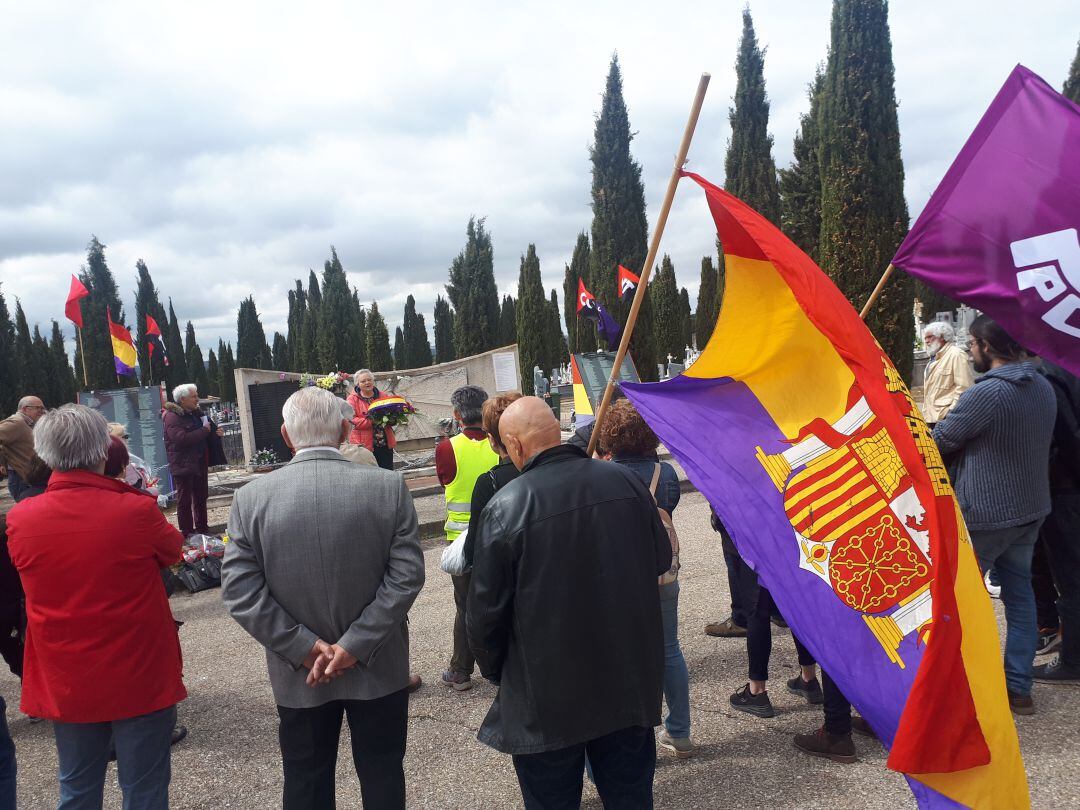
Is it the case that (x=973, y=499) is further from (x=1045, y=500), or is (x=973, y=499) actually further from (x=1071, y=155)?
(x=1071, y=155)

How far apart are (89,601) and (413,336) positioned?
168 ft

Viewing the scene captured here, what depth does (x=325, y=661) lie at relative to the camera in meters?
2.44

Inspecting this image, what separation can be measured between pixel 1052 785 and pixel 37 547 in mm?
4072

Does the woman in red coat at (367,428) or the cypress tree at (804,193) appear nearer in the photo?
the woman in red coat at (367,428)

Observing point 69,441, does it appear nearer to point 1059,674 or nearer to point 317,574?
point 317,574

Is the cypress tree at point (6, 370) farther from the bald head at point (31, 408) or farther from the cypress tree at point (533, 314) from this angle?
the bald head at point (31, 408)

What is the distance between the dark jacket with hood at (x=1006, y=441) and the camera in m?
3.62

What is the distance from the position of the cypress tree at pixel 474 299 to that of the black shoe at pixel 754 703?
26.7 m

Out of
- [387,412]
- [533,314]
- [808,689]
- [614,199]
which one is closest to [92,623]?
[808,689]

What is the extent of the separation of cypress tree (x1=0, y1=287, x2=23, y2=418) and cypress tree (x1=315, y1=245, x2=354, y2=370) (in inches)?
493

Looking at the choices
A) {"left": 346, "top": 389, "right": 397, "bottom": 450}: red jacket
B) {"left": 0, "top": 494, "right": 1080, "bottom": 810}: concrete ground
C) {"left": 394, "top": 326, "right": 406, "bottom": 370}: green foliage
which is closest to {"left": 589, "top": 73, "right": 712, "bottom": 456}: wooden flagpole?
{"left": 0, "top": 494, "right": 1080, "bottom": 810}: concrete ground

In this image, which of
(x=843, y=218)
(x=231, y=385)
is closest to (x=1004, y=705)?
(x=843, y=218)

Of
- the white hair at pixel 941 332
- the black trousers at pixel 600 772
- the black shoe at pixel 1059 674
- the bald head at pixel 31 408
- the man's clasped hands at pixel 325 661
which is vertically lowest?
the black shoe at pixel 1059 674

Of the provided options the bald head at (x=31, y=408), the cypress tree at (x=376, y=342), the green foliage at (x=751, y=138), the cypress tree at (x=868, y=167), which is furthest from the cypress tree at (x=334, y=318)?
the bald head at (x=31, y=408)
